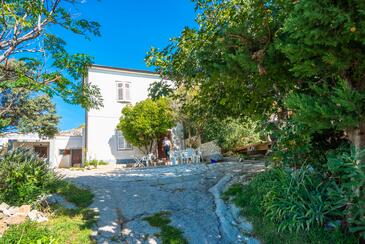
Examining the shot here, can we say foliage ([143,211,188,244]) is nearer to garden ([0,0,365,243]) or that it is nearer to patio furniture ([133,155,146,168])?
garden ([0,0,365,243])

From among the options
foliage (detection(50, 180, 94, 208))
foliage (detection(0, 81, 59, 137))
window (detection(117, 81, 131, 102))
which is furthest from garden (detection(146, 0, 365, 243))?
foliage (detection(0, 81, 59, 137))

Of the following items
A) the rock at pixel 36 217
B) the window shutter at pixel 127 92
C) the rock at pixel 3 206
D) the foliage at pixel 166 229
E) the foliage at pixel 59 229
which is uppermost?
the window shutter at pixel 127 92

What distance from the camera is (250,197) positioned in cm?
483

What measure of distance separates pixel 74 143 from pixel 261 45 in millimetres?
20274

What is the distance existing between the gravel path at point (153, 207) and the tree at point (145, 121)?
7.63 meters

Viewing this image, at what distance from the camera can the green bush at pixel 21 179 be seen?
194 inches

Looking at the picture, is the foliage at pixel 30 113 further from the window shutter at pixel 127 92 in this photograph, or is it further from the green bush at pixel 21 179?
the green bush at pixel 21 179

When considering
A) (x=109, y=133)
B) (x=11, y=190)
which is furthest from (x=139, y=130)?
(x=11, y=190)

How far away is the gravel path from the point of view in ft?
13.0

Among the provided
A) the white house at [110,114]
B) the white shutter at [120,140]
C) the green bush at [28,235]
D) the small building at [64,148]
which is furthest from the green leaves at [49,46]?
the small building at [64,148]

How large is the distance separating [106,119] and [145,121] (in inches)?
135

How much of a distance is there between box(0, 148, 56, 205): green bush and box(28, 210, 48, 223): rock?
1.62 ft

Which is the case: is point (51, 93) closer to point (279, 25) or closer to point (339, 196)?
point (279, 25)

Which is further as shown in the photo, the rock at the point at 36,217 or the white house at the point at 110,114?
the white house at the point at 110,114
